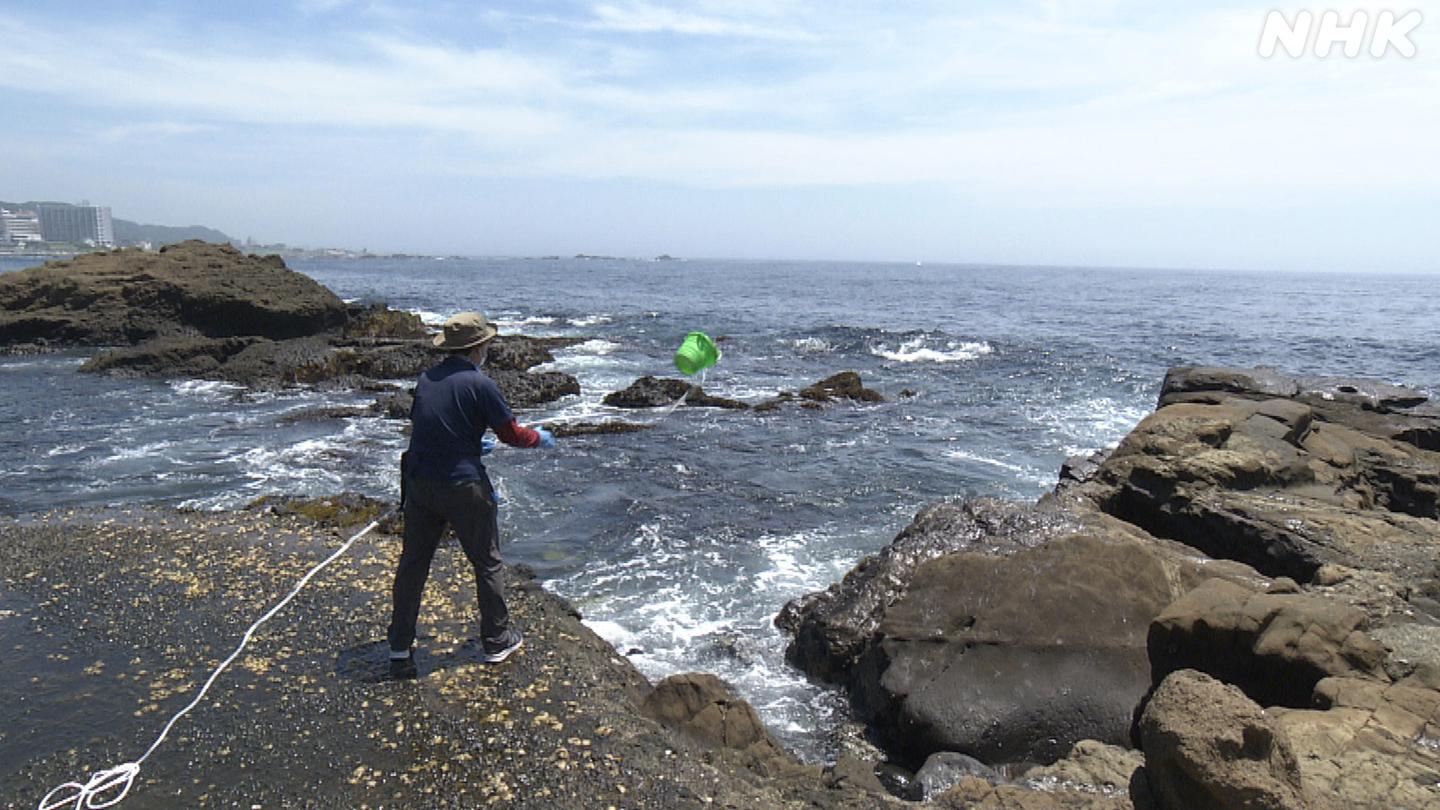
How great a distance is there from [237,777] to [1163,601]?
6.04m

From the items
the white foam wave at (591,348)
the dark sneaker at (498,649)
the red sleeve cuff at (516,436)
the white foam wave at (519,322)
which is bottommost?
the white foam wave at (519,322)

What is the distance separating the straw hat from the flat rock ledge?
3.53 meters

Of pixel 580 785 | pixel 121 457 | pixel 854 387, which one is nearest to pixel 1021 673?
pixel 580 785

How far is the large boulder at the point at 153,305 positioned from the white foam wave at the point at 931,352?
19853 mm

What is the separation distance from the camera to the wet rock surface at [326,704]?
432 cm

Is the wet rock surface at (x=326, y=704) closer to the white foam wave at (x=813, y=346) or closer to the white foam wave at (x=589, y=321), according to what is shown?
the white foam wave at (x=813, y=346)

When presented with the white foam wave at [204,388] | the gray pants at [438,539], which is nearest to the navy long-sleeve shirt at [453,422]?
the gray pants at [438,539]

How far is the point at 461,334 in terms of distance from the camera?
17.5ft

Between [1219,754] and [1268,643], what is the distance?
166 centimetres

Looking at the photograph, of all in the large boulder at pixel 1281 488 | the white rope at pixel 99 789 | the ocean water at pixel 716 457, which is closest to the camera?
the white rope at pixel 99 789

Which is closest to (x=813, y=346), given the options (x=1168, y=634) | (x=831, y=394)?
(x=831, y=394)

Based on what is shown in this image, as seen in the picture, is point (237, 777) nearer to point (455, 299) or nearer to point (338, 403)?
point (338, 403)

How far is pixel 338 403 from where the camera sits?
62.0 feet

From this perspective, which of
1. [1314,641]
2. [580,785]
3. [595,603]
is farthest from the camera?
[595,603]
